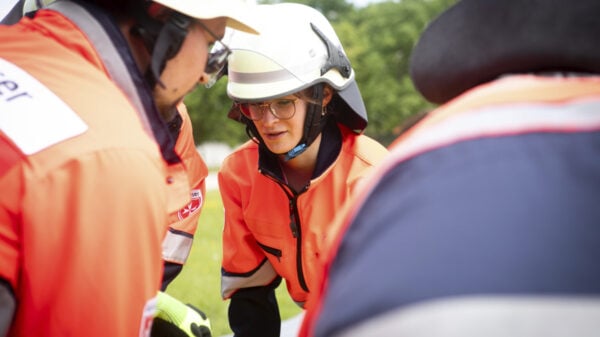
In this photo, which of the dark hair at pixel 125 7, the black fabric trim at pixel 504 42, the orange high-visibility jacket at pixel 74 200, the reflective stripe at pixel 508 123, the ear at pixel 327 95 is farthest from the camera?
the ear at pixel 327 95

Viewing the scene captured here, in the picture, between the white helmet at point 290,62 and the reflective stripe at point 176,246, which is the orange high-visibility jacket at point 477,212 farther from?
the reflective stripe at point 176,246

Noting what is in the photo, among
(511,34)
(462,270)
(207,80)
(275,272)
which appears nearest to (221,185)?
(275,272)

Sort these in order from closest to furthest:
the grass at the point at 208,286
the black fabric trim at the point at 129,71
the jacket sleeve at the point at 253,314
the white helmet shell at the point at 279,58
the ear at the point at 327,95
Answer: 1. the black fabric trim at the point at 129,71
2. the white helmet shell at the point at 279,58
3. the ear at the point at 327,95
4. the jacket sleeve at the point at 253,314
5. the grass at the point at 208,286

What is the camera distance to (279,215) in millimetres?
3178

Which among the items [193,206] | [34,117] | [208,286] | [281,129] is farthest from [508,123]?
[208,286]

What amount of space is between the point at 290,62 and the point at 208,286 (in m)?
3.69

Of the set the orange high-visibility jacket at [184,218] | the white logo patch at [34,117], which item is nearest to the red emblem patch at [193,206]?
the orange high-visibility jacket at [184,218]

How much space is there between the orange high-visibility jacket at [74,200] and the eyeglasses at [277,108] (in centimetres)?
150

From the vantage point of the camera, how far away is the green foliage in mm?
36062

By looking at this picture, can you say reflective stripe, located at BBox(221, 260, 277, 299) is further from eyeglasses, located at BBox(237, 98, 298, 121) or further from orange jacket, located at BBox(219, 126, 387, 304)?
eyeglasses, located at BBox(237, 98, 298, 121)

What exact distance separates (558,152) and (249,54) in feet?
7.78

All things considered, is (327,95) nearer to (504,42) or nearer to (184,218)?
(184,218)

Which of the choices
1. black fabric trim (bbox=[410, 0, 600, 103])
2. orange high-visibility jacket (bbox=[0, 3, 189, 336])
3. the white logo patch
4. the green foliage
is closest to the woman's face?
orange high-visibility jacket (bbox=[0, 3, 189, 336])

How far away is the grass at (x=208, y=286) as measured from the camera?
5.44 m
